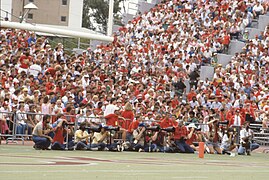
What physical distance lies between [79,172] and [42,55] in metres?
16.0

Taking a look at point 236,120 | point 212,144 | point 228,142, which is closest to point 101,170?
point 212,144

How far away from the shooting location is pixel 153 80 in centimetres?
3478

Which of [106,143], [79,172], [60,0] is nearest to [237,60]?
[106,143]

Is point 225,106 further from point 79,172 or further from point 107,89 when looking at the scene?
point 79,172

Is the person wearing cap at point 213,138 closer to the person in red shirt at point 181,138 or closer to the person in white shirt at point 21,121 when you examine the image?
the person in red shirt at point 181,138

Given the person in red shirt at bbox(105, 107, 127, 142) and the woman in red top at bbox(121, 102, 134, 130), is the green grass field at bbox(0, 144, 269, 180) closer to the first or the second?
the person in red shirt at bbox(105, 107, 127, 142)

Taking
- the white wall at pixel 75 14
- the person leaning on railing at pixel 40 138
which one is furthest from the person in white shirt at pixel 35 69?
the white wall at pixel 75 14

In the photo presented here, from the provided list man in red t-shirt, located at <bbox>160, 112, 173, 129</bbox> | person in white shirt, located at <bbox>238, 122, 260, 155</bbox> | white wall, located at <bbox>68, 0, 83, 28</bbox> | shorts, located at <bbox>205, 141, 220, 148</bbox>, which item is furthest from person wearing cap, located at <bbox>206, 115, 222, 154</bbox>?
white wall, located at <bbox>68, 0, 83, 28</bbox>

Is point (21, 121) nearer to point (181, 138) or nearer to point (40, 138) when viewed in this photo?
point (40, 138)

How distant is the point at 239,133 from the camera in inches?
1094

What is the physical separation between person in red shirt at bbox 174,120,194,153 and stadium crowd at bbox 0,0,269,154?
0.10 feet

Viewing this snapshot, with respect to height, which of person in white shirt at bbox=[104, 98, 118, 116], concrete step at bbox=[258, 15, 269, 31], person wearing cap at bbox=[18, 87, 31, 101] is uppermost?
concrete step at bbox=[258, 15, 269, 31]

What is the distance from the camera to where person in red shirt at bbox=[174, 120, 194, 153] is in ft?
84.5

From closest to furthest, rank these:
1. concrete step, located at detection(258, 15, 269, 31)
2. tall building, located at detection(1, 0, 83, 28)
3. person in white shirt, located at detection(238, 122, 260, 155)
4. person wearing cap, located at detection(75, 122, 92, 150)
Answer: person wearing cap, located at detection(75, 122, 92, 150), person in white shirt, located at detection(238, 122, 260, 155), concrete step, located at detection(258, 15, 269, 31), tall building, located at detection(1, 0, 83, 28)
